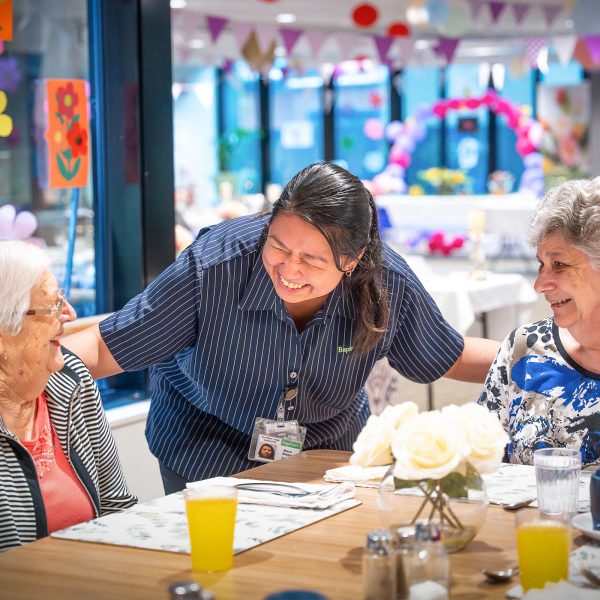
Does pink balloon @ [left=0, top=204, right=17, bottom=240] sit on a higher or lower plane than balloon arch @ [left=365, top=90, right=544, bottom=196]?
lower

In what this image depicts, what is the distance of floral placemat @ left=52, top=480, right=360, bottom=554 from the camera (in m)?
1.79

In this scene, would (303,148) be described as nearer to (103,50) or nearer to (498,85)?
(498,85)

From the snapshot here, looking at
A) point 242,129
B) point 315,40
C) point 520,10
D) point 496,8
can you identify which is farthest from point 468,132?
point 496,8

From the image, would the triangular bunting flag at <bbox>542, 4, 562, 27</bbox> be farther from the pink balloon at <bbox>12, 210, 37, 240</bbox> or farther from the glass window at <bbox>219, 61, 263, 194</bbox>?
the pink balloon at <bbox>12, 210, 37, 240</bbox>

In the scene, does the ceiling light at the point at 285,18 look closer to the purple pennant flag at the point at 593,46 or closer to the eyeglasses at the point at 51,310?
the purple pennant flag at the point at 593,46

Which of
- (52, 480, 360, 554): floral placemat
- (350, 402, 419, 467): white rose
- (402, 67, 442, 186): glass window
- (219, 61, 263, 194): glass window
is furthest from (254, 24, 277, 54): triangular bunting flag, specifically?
(350, 402, 419, 467): white rose

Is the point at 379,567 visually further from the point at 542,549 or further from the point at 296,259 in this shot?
the point at 296,259

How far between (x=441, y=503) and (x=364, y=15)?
10.7 meters

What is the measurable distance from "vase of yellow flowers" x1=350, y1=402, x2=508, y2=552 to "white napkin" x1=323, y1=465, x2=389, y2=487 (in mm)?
506

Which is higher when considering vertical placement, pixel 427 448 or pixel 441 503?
pixel 427 448

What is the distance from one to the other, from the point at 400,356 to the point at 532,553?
1.28 m

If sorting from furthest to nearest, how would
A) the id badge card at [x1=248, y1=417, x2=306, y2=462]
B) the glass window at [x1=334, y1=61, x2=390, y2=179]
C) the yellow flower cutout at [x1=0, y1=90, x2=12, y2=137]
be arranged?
the glass window at [x1=334, y1=61, x2=390, y2=179] < the yellow flower cutout at [x1=0, y1=90, x2=12, y2=137] < the id badge card at [x1=248, y1=417, x2=306, y2=462]

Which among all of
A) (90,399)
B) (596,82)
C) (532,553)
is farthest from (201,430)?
(596,82)

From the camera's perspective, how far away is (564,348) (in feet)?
8.23
